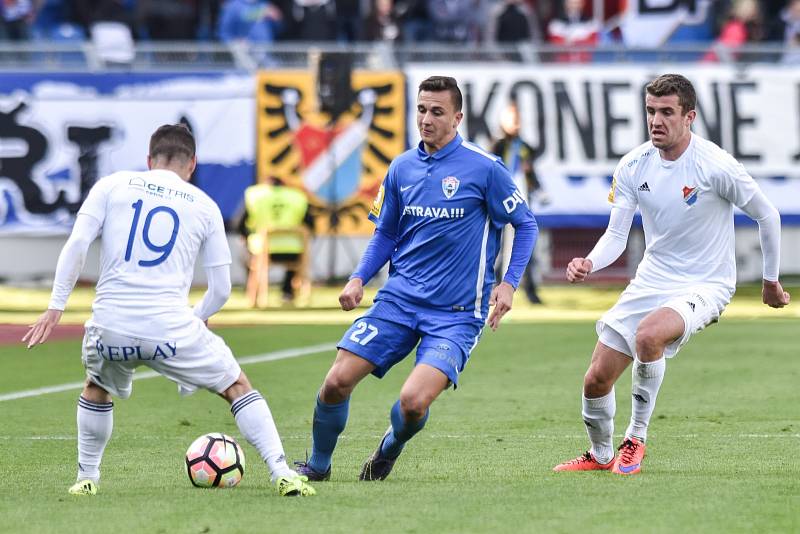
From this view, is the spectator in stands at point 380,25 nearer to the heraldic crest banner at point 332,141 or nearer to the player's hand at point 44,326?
the heraldic crest banner at point 332,141

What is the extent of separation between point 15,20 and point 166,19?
242cm

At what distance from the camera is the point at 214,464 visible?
311 inches

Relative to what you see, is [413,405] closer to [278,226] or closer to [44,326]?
[44,326]

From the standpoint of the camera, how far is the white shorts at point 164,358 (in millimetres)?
7312

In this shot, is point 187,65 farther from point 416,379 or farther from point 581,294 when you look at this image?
point 416,379

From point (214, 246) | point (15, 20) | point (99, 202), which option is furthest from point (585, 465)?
point (15, 20)

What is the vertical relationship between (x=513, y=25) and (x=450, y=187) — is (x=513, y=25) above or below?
above

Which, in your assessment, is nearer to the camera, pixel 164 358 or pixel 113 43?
pixel 164 358

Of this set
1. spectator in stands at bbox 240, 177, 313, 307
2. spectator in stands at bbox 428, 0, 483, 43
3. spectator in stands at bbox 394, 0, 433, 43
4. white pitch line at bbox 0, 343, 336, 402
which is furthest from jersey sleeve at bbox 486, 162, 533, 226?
spectator in stands at bbox 394, 0, 433, 43

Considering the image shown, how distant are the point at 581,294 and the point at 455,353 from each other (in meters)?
15.7

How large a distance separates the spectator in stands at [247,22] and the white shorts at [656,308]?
54.4 ft

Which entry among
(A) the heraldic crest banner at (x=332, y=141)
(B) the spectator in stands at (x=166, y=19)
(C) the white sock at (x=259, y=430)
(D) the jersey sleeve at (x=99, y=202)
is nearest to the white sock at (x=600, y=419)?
(C) the white sock at (x=259, y=430)

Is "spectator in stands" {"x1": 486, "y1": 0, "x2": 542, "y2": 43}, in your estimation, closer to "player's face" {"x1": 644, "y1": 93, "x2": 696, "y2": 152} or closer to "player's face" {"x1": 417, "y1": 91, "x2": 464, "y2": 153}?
"player's face" {"x1": 644, "y1": 93, "x2": 696, "y2": 152}

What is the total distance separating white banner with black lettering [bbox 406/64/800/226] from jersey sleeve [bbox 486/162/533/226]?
52.1 feet
